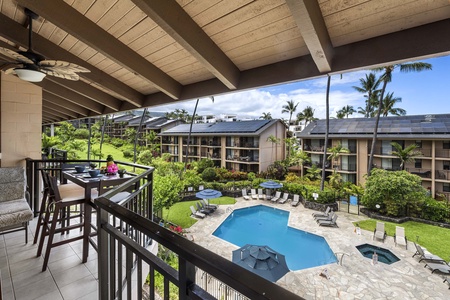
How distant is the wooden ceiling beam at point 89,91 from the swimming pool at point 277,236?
291 inches

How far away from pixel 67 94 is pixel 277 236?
979cm

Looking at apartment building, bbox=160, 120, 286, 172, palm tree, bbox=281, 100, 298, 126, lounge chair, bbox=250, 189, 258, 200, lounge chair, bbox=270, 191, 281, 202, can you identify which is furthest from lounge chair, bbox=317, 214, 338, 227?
palm tree, bbox=281, 100, 298, 126

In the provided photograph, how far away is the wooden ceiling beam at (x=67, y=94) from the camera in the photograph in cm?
481

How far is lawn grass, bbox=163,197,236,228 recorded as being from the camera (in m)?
11.1

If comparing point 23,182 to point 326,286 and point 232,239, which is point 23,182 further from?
point 232,239

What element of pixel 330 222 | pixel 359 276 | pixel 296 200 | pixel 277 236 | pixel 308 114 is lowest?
pixel 277 236

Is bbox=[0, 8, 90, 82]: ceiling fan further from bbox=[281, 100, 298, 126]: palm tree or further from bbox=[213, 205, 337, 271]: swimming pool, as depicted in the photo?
bbox=[281, 100, 298, 126]: palm tree

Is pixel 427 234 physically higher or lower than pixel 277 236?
higher

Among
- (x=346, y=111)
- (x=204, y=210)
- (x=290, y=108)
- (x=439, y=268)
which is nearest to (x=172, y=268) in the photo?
(x=439, y=268)

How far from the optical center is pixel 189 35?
6.86 ft

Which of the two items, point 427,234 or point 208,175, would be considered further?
point 208,175

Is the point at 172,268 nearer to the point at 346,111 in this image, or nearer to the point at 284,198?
the point at 284,198

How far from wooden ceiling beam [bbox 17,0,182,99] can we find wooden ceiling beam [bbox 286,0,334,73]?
7.08ft

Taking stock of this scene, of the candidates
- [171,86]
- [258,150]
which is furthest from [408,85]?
[171,86]
